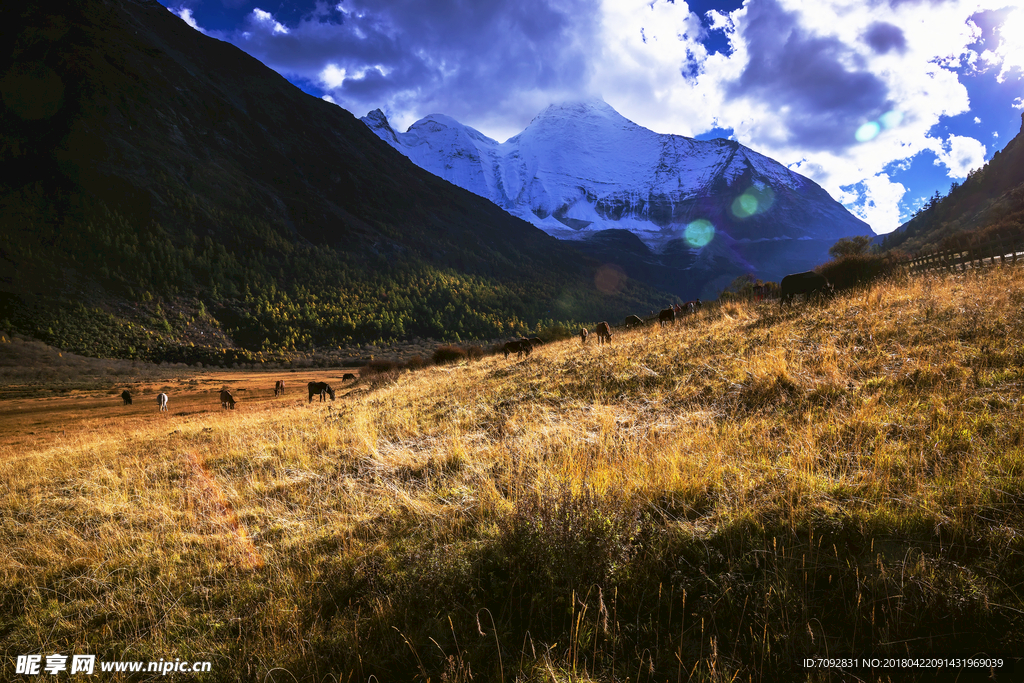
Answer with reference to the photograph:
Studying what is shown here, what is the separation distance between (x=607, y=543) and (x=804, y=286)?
15208mm

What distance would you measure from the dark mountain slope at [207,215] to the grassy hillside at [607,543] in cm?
6908

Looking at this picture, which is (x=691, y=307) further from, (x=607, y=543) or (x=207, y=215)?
(x=207, y=215)

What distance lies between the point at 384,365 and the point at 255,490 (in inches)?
1311

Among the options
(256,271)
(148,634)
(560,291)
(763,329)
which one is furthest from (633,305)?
(148,634)

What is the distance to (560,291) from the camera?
143m

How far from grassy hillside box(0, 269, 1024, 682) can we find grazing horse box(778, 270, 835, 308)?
25.0 ft

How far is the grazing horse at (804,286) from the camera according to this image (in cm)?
1335

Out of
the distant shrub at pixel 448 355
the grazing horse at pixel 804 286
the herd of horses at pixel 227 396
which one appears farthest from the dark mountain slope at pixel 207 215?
the grazing horse at pixel 804 286

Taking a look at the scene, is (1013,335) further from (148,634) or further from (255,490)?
(255,490)

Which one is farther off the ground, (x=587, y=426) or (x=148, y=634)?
→ (x=587, y=426)

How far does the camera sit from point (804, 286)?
45.5 feet

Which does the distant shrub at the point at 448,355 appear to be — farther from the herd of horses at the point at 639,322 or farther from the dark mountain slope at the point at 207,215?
the dark mountain slope at the point at 207,215

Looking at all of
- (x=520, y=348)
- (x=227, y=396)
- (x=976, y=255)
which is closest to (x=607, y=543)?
(x=520, y=348)

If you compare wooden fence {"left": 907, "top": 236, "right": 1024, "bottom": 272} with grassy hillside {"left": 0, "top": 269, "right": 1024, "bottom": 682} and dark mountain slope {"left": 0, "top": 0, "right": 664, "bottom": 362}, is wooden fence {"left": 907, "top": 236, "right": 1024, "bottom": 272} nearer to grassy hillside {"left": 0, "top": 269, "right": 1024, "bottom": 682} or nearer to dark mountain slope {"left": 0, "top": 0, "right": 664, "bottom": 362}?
grassy hillside {"left": 0, "top": 269, "right": 1024, "bottom": 682}
